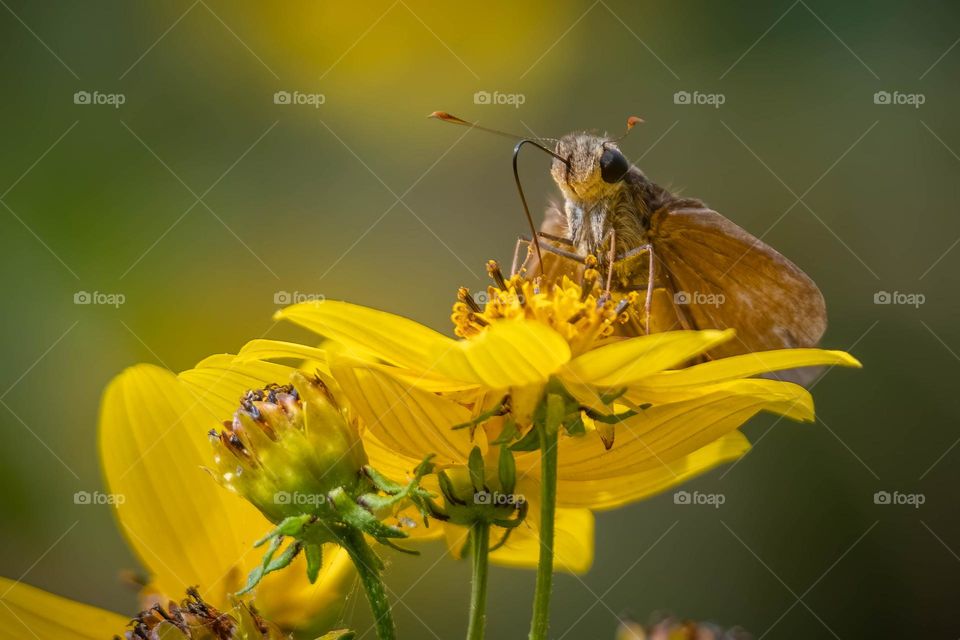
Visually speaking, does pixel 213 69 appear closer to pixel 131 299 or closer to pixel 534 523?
pixel 131 299

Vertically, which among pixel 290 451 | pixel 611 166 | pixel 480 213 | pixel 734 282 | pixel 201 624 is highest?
pixel 480 213

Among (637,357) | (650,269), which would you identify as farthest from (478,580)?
(650,269)

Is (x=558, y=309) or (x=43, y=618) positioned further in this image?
(x=558, y=309)

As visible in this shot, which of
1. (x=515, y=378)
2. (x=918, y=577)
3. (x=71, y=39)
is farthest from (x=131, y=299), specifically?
(x=918, y=577)

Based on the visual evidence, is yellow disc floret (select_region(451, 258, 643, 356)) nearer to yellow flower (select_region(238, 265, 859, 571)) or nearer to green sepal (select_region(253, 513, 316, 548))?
→ yellow flower (select_region(238, 265, 859, 571))

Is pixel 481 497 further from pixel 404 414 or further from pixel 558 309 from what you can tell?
pixel 558 309

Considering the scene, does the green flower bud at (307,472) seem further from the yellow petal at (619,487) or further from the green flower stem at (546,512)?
the yellow petal at (619,487)

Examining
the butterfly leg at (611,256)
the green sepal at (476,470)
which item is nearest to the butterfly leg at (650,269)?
the butterfly leg at (611,256)
